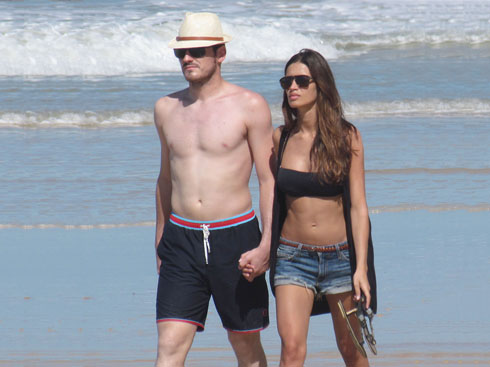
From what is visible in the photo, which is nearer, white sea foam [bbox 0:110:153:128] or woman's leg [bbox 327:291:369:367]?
woman's leg [bbox 327:291:369:367]

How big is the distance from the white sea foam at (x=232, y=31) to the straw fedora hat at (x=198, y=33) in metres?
14.5

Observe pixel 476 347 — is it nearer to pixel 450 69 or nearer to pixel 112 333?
pixel 112 333

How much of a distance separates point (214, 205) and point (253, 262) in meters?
0.32

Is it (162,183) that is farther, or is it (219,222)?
(162,183)

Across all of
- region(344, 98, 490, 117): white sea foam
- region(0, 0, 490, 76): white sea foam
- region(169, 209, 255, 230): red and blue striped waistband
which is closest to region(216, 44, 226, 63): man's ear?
region(169, 209, 255, 230): red and blue striped waistband

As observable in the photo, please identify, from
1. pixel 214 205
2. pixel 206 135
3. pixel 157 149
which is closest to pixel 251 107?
pixel 206 135

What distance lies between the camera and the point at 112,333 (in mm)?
5074

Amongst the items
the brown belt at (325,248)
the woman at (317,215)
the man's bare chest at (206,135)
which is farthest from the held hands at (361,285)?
the man's bare chest at (206,135)

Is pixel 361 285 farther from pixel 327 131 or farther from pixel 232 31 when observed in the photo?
pixel 232 31

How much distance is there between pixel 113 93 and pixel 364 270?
12080mm

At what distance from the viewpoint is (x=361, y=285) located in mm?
3738

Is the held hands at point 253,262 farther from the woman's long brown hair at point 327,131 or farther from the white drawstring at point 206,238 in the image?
the woman's long brown hair at point 327,131

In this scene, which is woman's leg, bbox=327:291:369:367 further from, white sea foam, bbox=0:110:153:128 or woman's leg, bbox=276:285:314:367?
white sea foam, bbox=0:110:153:128

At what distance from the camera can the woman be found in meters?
3.76
